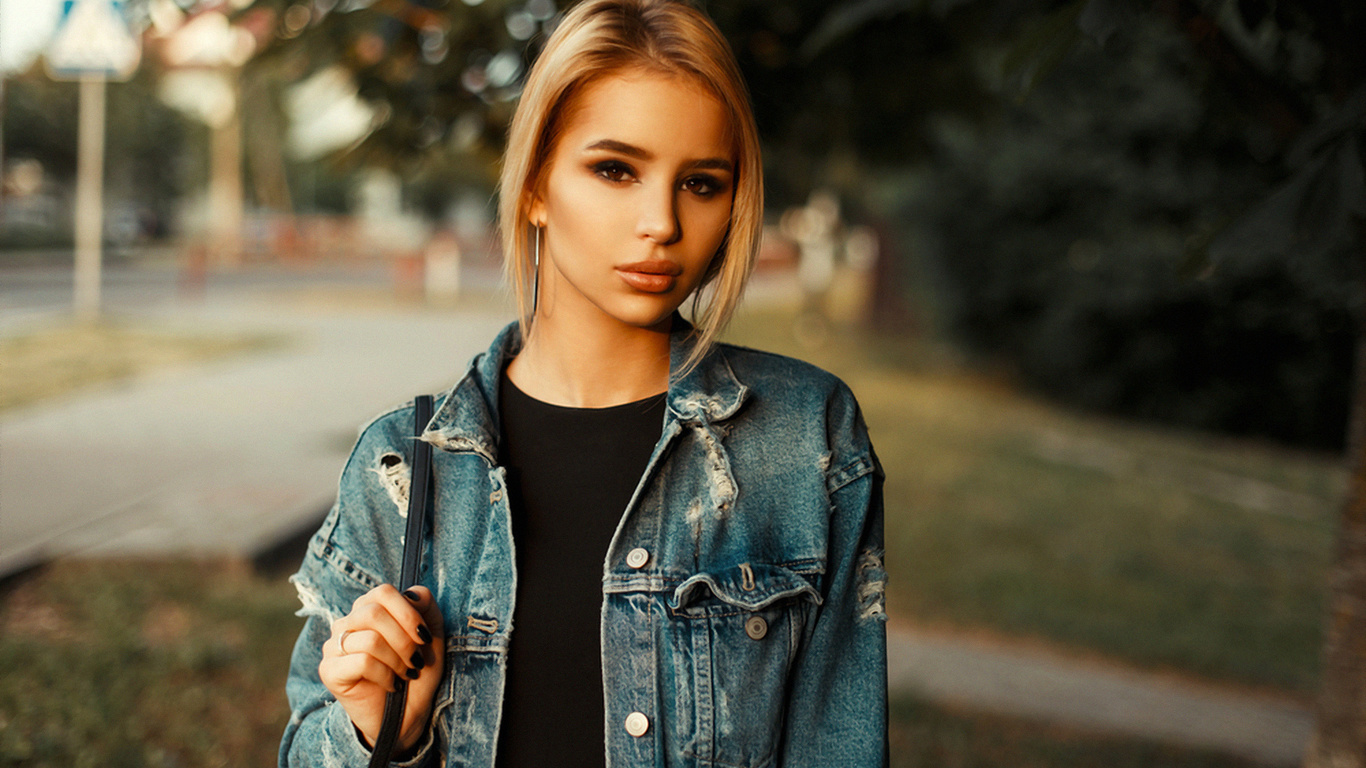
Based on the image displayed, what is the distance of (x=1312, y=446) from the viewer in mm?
10891

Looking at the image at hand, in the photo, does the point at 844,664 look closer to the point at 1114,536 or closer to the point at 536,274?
the point at 536,274

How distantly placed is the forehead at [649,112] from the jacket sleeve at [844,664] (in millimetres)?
499

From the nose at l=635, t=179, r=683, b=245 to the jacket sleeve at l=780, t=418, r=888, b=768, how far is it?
0.41 meters

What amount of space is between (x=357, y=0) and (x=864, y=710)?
256 cm

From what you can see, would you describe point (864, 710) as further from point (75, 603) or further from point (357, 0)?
point (75, 603)

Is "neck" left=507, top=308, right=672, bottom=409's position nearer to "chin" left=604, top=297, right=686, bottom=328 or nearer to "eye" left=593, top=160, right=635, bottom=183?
"chin" left=604, top=297, right=686, bottom=328

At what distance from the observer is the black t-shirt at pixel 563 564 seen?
1.47 meters

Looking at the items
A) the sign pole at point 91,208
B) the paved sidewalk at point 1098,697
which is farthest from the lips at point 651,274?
the sign pole at point 91,208

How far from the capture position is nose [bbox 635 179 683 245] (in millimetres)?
1429

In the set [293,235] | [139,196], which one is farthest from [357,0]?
[139,196]

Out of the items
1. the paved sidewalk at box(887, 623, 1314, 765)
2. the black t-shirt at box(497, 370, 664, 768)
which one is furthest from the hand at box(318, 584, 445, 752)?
the paved sidewalk at box(887, 623, 1314, 765)

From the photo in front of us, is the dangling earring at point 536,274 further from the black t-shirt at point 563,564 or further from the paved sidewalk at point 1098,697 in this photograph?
the paved sidewalk at point 1098,697

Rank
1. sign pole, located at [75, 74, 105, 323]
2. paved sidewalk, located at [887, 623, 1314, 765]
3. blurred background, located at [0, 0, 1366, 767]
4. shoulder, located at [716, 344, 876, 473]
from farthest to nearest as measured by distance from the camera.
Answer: sign pole, located at [75, 74, 105, 323] → paved sidewalk, located at [887, 623, 1314, 765] → blurred background, located at [0, 0, 1366, 767] → shoulder, located at [716, 344, 876, 473]

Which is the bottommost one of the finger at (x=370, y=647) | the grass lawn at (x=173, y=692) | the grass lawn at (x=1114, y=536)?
the grass lawn at (x=1114, y=536)
